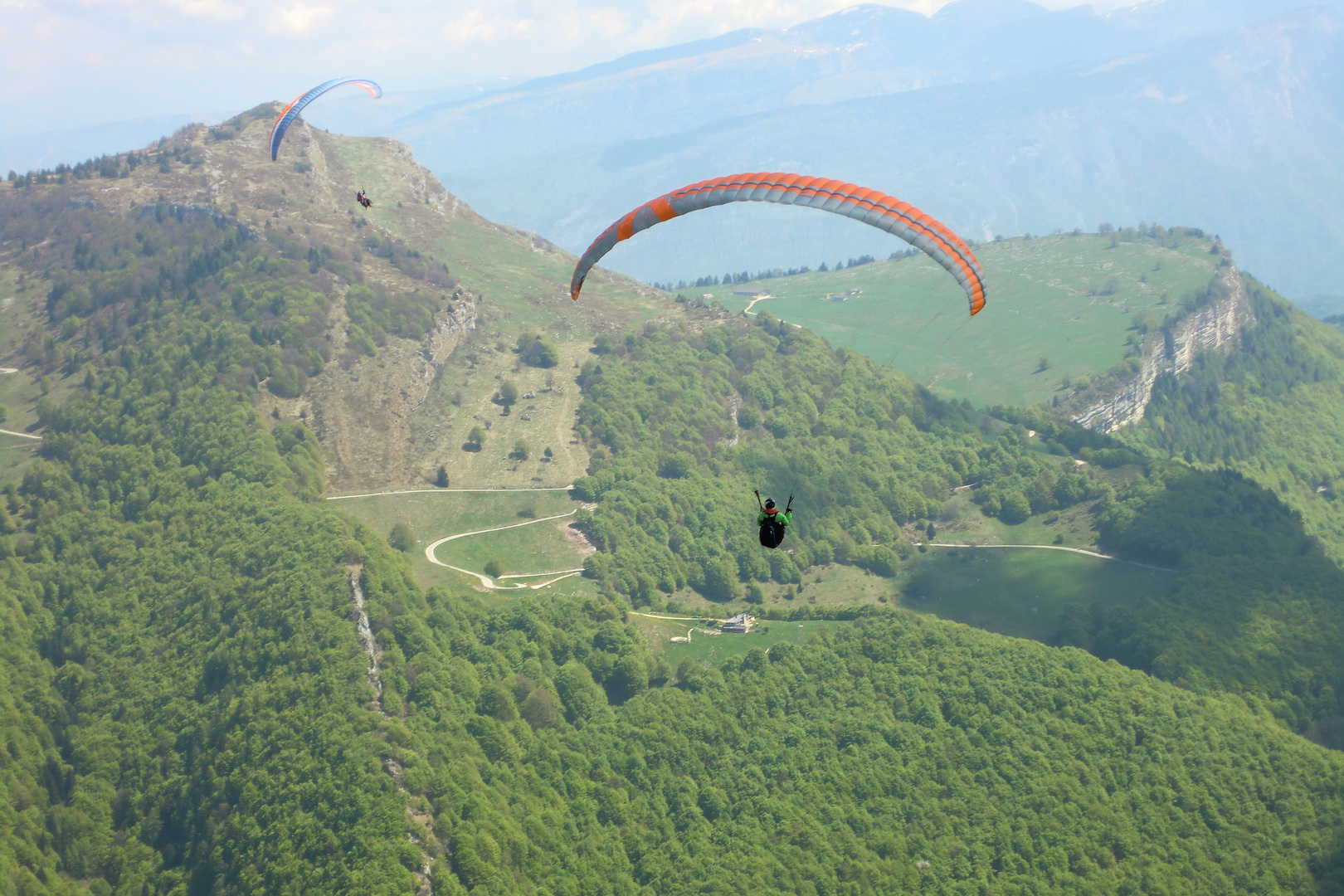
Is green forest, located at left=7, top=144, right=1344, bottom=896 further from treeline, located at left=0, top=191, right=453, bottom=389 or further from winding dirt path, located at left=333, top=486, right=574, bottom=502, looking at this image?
winding dirt path, located at left=333, top=486, right=574, bottom=502

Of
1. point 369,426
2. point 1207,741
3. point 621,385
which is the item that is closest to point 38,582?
point 369,426

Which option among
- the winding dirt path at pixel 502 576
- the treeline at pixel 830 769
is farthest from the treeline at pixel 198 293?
the treeline at pixel 830 769

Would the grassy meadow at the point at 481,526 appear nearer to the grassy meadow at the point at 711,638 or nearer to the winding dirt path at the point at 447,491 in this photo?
the winding dirt path at the point at 447,491

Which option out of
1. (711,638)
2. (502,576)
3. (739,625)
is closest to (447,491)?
(502,576)

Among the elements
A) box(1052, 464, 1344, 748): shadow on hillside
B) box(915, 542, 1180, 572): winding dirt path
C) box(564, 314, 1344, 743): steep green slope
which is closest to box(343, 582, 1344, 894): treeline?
box(1052, 464, 1344, 748): shadow on hillside

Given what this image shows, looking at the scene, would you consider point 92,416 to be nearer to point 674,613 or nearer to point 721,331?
point 674,613

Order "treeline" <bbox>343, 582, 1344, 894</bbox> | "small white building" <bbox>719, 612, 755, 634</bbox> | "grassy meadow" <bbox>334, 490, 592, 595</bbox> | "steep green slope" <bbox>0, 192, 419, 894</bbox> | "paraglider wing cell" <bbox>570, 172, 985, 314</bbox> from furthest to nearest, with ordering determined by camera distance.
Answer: "small white building" <bbox>719, 612, 755, 634</bbox> → "grassy meadow" <bbox>334, 490, 592, 595</bbox> → "treeline" <bbox>343, 582, 1344, 894</bbox> → "steep green slope" <bbox>0, 192, 419, 894</bbox> → "paraglider wing cell" <bbox>570, 172, 985, 314</bbox>
